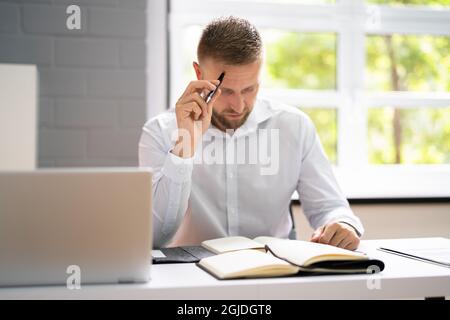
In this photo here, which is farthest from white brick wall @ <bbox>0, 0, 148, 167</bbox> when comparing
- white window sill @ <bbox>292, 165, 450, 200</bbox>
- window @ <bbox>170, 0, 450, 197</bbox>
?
white window sill @ <bbox>292, 165, 450, 200</bbox>

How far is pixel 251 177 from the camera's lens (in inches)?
74.6

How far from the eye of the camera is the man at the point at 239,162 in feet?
5.64

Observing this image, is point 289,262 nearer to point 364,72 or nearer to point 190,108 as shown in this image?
point 190,108

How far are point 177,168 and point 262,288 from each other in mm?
672

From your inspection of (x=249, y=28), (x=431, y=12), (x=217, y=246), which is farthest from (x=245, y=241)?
(x=431, y=12)

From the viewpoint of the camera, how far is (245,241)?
1.36 m

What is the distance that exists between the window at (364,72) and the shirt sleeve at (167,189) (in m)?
0.77

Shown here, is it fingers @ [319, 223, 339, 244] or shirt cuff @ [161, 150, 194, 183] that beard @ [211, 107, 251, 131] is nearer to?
shirt cuff @ [161, 150, 194, 183]

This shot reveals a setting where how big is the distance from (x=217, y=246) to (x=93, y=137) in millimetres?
1074

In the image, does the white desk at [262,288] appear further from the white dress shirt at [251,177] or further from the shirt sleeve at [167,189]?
the white dress shirt at [251,177]

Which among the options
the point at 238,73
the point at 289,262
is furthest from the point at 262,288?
the point at 238,73

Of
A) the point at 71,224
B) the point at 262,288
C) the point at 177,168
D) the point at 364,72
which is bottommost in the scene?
the point at 262,288

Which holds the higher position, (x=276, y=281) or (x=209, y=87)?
(x=209, y=87)

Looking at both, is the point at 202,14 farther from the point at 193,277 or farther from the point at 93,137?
the point at 193,277
